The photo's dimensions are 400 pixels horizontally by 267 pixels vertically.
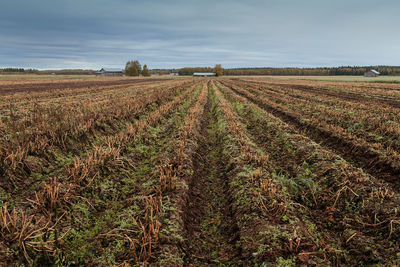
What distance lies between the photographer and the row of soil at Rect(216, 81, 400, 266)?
3701mm

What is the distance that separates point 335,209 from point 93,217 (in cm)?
548

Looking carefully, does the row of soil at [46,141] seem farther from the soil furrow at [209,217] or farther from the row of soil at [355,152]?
the row of soil at [355,152]

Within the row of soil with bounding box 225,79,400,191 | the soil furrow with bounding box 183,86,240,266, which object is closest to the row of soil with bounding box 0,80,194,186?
the soil furrow with bounding box 183,86,240,266

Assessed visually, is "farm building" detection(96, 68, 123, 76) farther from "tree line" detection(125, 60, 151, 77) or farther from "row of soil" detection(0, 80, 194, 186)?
"row of soil" detection(0, 80, 194, 186)

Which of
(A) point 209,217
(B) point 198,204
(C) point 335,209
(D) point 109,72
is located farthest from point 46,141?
(D) point 109,72

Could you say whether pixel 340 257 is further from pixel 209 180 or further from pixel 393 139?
pixel 393 139

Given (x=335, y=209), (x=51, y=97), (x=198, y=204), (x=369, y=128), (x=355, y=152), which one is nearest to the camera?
(x=335, y=209)

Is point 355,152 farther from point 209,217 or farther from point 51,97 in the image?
point 51,97

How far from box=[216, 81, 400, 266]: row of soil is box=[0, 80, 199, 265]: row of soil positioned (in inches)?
107

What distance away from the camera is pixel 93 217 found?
4.73m

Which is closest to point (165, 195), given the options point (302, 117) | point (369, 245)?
point (369, 245)

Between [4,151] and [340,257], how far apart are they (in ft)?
29.5

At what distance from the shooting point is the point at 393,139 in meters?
9.35

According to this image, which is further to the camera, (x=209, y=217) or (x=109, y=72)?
(x=109, y=72)
